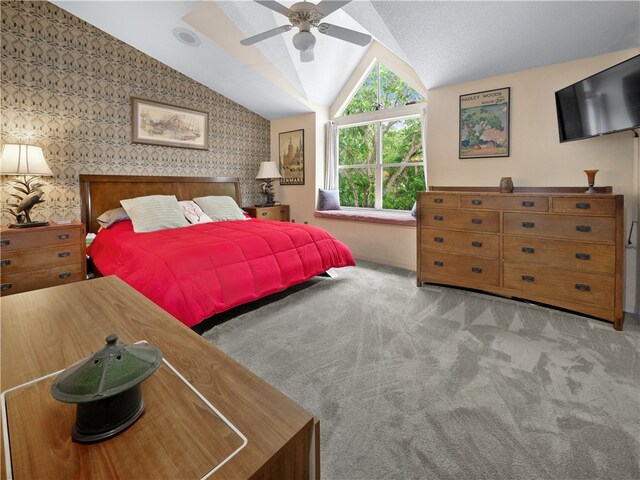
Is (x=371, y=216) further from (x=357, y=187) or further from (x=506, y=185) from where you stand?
(x=506, y=185)

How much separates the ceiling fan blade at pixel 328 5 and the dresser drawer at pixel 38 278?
317 centimetres

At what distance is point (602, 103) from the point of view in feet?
8.21

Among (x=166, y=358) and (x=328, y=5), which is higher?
(x=328, y=5)

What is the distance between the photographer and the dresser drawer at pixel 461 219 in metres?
3.12

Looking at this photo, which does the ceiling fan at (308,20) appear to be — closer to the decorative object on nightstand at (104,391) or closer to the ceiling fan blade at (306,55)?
the ceiling fan blade at (306,55)

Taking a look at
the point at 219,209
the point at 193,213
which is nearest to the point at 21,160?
the point at 193,213

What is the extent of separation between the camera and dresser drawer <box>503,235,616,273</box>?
2555 millimetres

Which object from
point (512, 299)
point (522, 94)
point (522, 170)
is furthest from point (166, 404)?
point (522, 94)

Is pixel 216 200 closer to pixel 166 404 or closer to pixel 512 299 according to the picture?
pixel 512 299


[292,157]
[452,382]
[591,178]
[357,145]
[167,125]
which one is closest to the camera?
[452,382]

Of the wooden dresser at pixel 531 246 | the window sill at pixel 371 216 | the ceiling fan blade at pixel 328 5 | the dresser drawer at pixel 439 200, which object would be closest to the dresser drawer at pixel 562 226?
the wooden dresser at pixel 531 246

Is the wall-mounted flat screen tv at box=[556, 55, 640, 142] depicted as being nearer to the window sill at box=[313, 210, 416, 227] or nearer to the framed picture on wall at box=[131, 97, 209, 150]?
the window sill at box=[313, 210, 416, 227]

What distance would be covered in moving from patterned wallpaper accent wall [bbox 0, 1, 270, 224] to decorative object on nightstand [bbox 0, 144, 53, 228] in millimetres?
130

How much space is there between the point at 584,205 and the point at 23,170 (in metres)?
4.79
